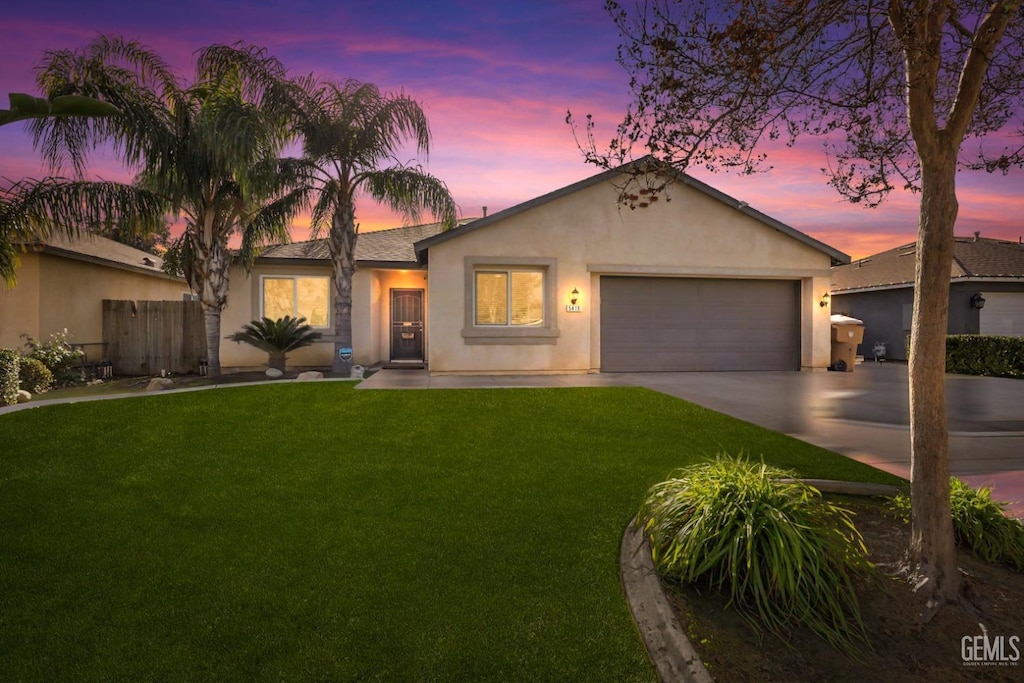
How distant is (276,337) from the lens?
48.2 feet

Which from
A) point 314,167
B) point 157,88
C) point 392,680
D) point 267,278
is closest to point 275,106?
point 314,167

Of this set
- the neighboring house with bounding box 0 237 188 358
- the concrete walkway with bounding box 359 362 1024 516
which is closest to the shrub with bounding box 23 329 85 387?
the neighboring house with bounding box 0 237 188 358

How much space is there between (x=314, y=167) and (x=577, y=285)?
7026mm

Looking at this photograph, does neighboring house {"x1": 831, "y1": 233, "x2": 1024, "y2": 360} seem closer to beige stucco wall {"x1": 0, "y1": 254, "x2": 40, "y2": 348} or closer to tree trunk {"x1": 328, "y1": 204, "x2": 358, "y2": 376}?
tree trunk {"x1": 328, "y1": 204, "x2": 358, "y2": 376}

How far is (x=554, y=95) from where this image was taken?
10.4m

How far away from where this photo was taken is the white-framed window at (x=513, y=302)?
14.2 m

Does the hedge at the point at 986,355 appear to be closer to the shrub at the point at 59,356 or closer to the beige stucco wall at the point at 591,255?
the beige stucco wall at the point at 591,255

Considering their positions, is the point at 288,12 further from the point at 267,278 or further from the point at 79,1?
the point at 267,278

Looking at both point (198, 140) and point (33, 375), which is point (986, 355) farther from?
point (33, 375)

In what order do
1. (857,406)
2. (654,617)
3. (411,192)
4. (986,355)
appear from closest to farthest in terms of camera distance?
(654,617)
(857,406)
(411,192)
(986,355)

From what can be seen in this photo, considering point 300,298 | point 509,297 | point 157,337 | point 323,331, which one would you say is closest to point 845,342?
point 509,297

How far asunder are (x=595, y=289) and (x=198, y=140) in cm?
960

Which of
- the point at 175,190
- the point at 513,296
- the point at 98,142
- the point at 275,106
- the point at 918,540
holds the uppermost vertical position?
the point at 275,106

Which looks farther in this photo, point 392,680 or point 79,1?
point 79,1
